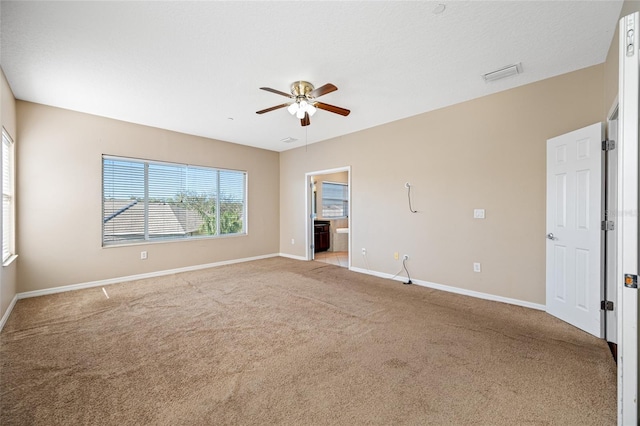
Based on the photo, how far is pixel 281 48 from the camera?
260cm

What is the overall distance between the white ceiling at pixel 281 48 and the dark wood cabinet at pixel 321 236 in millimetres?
4048

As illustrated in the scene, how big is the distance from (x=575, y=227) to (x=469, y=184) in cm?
130

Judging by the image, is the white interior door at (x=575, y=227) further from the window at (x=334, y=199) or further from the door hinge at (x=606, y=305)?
the window at (x=334, y=199)

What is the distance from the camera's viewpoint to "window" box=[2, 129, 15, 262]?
3.45 metres

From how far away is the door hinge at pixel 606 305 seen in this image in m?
2.59

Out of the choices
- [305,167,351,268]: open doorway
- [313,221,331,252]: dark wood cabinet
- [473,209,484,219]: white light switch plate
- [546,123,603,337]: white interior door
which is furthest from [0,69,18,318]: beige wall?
[546,123,603,337]: white interior door

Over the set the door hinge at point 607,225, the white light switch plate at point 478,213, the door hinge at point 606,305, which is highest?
the white light switch plate at point 478,213

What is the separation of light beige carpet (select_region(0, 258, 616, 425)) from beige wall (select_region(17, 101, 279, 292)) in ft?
2.11

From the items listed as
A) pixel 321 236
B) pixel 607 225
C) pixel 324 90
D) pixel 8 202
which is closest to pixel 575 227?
pixel 607 225

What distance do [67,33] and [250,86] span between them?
166 centimetres

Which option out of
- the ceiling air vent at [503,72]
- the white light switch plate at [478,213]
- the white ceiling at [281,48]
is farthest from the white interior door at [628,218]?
the white light switch plate at [478,213]

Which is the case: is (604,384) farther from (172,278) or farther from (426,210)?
(172,278)

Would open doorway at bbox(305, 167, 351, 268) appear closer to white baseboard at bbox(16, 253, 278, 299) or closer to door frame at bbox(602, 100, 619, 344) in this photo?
white baseboard at bbox(16, 253, 278, 299)

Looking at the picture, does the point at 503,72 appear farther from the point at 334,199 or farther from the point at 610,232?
the point at 334,199
